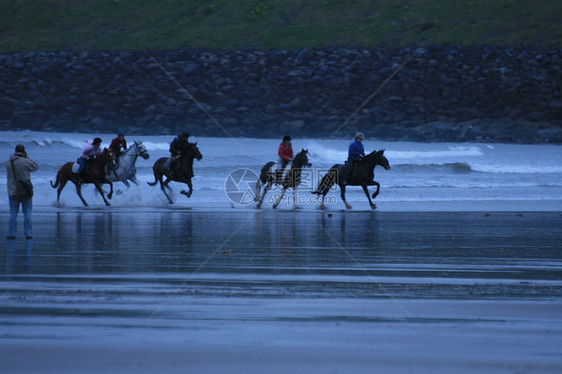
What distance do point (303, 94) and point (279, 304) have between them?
6417 centimetres

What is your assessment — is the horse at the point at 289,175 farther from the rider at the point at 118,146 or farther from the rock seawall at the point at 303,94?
the rock seawall at the point at 303,94

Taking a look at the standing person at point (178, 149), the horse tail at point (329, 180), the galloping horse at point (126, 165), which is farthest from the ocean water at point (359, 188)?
the standing person at point (178, 149)

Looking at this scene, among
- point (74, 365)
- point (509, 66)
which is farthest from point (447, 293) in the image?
point (509, 66)

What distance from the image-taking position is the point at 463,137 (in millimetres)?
64938

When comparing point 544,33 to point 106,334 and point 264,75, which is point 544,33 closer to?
point 264,75

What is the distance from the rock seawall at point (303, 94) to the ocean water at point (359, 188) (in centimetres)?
305

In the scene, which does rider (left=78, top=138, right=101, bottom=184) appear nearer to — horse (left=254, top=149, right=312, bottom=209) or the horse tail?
horse (left=254, top=149, right=312, bottom=209)

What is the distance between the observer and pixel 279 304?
852cm

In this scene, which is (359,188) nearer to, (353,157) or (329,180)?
(329,180)

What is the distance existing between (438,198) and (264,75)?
46773 millimetres

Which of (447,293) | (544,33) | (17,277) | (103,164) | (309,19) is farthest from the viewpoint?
(309,19)

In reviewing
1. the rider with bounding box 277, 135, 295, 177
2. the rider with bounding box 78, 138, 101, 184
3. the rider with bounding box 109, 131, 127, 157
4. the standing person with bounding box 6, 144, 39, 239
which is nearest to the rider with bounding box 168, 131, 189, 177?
the rider with bounding box 109, 131, 127, 157

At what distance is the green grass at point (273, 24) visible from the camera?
79875 millimetres

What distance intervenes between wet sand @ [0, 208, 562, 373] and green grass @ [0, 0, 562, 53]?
213 ft
